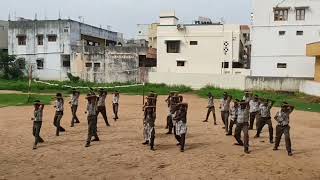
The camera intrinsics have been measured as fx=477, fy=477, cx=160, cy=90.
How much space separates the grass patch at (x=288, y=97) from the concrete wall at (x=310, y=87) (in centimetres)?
62

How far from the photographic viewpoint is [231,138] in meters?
17.9

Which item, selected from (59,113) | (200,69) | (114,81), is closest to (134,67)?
(114,81)

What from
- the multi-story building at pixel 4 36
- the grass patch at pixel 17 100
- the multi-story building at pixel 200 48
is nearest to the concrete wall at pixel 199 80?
the multi-story building at pixel 200 48

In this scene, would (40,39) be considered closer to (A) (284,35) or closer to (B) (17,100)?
(B) (17,100)

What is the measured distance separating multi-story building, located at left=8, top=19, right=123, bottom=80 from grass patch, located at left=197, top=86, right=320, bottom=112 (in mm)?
15616

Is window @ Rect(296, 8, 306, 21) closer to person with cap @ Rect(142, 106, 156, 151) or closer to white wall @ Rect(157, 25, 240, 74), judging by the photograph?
white wall @ Rect(157, 25, 240, 74)

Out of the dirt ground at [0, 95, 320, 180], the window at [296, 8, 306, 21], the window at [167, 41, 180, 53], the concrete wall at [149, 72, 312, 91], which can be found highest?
the window at [296, 8, 306, 21]

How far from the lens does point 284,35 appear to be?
140ft

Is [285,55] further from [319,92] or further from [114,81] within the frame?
[114,81]

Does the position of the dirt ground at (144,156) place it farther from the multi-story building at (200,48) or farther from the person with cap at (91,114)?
the multi-story building at (200,48)

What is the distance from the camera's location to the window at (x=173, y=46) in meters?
47.3

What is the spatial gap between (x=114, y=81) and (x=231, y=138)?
3075 cm

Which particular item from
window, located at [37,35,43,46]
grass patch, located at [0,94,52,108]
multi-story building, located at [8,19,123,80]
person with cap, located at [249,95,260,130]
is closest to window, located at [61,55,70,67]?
multi-story building, located at [8,19,123,80]

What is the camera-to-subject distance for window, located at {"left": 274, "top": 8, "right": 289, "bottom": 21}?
42594mm
